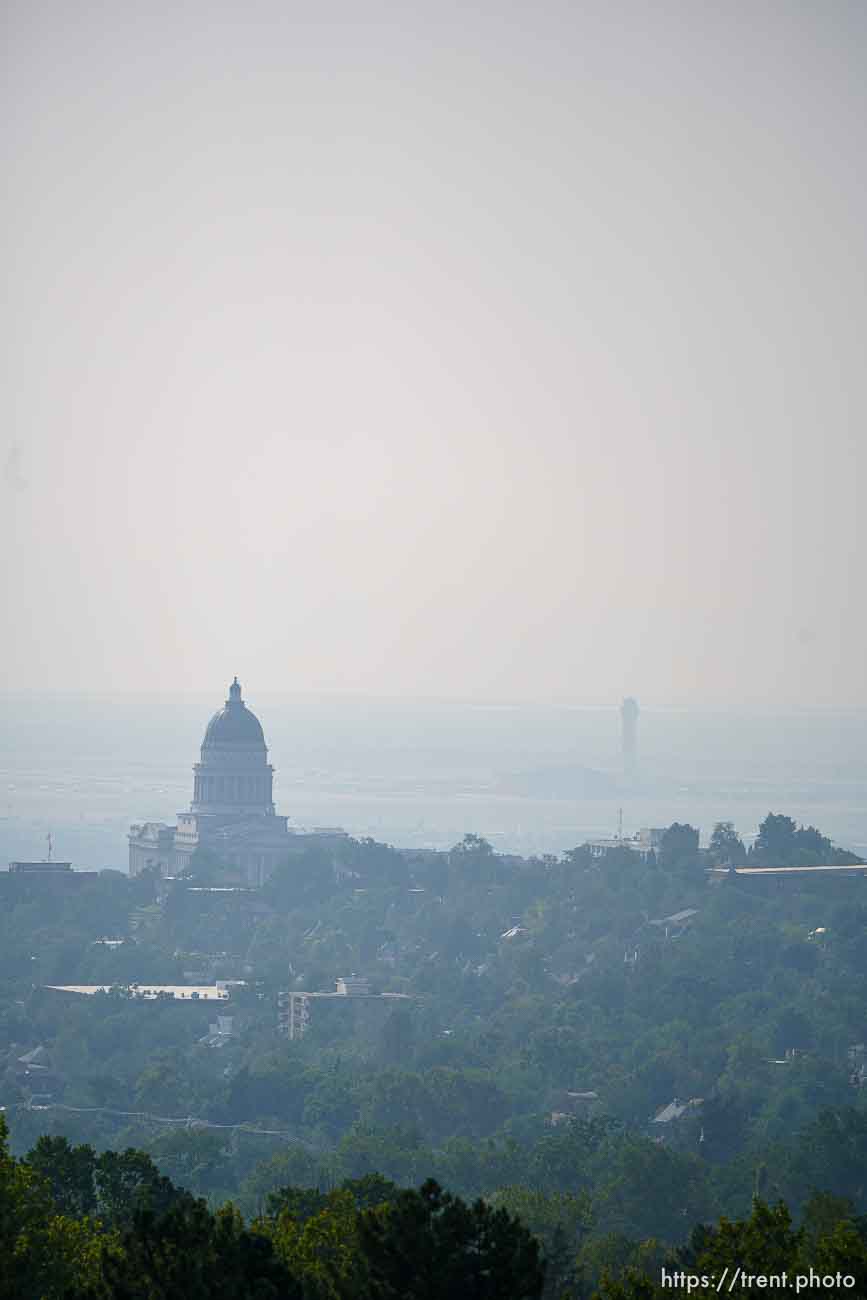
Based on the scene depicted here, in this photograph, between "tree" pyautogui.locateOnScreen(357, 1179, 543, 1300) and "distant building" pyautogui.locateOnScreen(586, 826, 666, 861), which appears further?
"distant building" pyautogui.locateOnScreen(586, 826, 666, 861)

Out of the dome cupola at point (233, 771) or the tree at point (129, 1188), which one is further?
the dome cupola at point (233, 771)

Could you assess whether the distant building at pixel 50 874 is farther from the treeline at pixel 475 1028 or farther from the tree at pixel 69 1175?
the tree at pixel 69 1175

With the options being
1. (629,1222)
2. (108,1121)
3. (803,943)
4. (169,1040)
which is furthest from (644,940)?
(629,1222)

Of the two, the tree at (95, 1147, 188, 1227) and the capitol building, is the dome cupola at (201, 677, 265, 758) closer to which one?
the capitol building

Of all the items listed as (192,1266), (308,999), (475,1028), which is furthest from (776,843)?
(192,1266)

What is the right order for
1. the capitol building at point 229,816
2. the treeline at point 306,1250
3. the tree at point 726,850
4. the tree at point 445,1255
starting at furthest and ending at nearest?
the capitol building at point 229,816 < the tree at point 726,850 < the treeline at point 306,1250 < the tree at point 445,1255

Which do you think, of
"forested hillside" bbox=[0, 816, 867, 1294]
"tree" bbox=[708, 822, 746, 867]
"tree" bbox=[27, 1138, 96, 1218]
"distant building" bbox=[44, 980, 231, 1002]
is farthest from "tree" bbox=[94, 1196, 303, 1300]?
"tree" bbox=[708, 822, 746, 867]

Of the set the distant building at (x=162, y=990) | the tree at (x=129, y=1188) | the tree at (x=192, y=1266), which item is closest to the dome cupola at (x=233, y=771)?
the distant building at (x=162, y=990)
